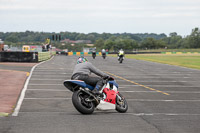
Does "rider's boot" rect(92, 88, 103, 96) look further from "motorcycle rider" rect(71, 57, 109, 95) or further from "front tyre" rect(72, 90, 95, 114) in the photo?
"front tyre" rect(72, 90, 95, 114)

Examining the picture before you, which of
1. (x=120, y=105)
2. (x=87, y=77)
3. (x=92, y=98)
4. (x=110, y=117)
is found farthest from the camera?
(x=120, y=105)

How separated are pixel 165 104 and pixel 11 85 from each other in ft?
27.4

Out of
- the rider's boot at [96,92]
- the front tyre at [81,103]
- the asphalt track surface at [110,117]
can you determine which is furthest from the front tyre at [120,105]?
the front tyre at [81,103]

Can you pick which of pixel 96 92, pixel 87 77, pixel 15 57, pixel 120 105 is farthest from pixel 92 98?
pixel 15 57

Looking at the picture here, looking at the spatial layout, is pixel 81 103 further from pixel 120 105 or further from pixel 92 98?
pixel 120 105

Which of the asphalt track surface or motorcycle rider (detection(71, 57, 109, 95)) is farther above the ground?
motorcycle rider (detection(71, 57, 109, 95))

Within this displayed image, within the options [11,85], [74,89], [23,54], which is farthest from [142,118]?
[23,54]

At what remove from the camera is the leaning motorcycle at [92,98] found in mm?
9703

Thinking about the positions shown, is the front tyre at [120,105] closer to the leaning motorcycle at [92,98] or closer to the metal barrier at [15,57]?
the leaning motorcycle at [92,98]

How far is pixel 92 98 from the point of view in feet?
32.7

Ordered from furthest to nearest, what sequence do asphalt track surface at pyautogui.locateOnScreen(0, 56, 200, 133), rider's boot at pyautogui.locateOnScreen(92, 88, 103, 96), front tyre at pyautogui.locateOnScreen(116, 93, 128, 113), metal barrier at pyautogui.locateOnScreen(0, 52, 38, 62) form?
metal barrier at pyautogui.locateOnScreen(0, 52, 38, 62) < front tyre at pyautogui.locateOnScreen(116, 93, 128, 113) < rider's boot at pyautogui.locateOnScreen(92, 88, 103, 96) < asphalt track surface at pyautogui.locateOnScreen(0, 56, 200, 133)

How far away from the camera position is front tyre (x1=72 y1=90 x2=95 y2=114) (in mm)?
9602

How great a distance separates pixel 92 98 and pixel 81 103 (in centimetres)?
36

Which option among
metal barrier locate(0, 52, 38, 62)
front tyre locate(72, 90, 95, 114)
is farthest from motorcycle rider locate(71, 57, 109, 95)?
metal barrier locate(0, 52, 38, 62)
